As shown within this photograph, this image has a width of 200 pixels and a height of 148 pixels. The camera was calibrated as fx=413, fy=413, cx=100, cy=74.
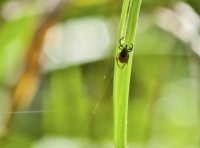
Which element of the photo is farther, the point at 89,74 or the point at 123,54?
the point at 89,74

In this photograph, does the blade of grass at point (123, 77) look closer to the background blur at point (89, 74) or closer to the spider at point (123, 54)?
the spider at point (123, 54)

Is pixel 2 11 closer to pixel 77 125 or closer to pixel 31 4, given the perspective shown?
pixel 31 4

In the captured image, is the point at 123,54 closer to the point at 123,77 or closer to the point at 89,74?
the point at 123,77

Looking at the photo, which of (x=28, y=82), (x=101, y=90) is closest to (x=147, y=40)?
(x=101, y=90)

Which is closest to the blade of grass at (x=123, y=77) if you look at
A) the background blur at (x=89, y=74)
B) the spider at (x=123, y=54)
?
the spider at (x=123, y=54)

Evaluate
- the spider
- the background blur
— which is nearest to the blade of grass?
the spider

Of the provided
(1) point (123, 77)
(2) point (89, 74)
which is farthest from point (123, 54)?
(2) point (89, 74)
